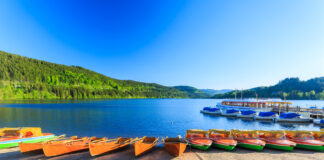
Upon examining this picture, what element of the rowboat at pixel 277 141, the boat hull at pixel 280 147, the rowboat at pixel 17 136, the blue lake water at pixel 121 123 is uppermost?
the rowboat at pixel 277 141

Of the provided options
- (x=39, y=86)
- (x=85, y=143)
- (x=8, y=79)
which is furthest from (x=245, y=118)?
(x=8, y=79)

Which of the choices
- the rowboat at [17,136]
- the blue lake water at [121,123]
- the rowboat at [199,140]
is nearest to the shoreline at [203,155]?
the rowboat at [199,140]

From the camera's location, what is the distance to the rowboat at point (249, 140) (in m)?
15.5

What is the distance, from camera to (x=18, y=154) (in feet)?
51.9

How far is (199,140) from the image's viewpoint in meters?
16.0

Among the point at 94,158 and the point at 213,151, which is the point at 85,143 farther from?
the point at 213,151

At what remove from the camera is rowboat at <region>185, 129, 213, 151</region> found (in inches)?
614

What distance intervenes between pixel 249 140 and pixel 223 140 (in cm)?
265

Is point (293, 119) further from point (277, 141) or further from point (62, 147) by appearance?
point (62, 147)

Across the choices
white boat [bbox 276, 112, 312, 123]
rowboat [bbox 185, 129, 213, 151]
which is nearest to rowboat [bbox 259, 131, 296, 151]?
rowboat [bbox 185, 129, 213, 151]

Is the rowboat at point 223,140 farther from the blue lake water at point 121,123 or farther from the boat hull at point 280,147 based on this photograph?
the blue lake water at point 121,123

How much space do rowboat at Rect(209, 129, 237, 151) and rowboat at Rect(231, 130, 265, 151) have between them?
2.72 ft

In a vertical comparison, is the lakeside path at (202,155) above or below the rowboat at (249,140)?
below

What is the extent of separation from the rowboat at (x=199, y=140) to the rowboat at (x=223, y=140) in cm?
79
